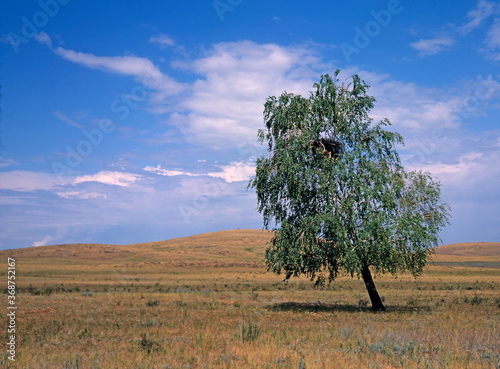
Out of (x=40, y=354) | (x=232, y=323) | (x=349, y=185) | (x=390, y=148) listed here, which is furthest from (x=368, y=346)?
(x=390, y=148)

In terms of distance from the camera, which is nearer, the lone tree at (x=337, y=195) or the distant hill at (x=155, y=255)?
the lone tree at (x=337, y=195)

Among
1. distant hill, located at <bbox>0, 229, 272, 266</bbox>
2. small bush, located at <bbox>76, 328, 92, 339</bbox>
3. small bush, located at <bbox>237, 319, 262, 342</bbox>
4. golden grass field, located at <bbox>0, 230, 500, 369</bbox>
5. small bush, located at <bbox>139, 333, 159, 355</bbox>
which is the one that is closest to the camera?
golden grass field, located at <bbox>0, 230, 500, 369</bbox>

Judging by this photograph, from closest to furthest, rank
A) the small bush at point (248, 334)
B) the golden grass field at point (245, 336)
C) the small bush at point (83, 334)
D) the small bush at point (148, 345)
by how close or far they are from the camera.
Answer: the golden grass field at point (245, 336) → the small bush at point (148, 345) → the small bush at point (248, 334) → the small bush at point (83, 334)

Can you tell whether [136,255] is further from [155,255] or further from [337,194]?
[337,194]

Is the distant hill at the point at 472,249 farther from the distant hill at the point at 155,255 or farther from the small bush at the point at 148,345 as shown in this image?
the small bush at the point at 148,345

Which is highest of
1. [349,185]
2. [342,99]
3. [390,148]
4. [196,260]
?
[342,99]

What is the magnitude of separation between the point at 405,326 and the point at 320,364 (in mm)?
8640

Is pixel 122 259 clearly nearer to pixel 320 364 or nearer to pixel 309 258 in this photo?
pixel 309 258

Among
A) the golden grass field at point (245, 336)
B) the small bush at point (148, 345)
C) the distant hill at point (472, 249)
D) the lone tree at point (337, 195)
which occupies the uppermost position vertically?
the lone tree at point (337, 195)

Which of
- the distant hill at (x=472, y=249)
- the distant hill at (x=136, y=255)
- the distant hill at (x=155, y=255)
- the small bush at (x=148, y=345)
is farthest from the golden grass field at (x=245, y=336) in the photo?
the distant hill at (x=472, y=249)

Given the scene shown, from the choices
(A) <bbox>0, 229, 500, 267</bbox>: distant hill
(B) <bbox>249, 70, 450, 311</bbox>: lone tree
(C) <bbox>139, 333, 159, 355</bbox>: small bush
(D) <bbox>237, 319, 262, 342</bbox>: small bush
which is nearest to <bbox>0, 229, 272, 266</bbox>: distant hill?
(A) <bbox>0, 229, 500, 267</bbox>: distant hill

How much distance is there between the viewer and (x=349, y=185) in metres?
23.0

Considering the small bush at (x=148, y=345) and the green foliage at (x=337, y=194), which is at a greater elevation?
the green foliage at (x=337, y=194)

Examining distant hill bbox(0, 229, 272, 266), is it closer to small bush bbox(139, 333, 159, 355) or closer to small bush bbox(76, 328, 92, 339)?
small bush bbox(76, 328, 92, 339)
